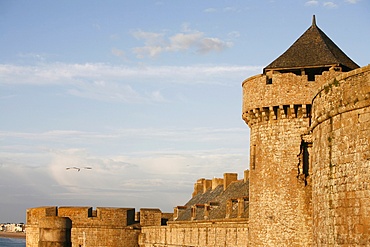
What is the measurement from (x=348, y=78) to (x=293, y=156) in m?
9.24

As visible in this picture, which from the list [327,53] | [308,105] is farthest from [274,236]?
[327,53]

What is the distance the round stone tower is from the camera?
23.7 metres

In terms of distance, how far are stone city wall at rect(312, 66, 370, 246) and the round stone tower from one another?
277 inches

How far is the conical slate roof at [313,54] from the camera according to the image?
24.6 m

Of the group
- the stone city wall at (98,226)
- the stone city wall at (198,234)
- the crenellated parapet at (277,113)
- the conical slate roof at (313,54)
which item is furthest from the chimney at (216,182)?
the conical slate roof at (313,54)

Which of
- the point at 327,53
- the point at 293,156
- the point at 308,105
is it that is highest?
the point at 327,53

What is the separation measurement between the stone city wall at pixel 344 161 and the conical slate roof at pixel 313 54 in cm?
828

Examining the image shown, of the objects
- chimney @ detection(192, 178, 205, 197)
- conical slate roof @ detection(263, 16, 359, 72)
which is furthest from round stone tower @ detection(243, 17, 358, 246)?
chimney @ detection(192, 178, 205, 197)

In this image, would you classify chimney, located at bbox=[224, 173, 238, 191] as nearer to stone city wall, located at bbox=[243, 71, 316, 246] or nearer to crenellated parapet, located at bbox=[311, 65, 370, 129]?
stone city wall, located at bbox=[243, 71, 316, 246]

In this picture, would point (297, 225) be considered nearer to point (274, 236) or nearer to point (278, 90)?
point (274, 236)

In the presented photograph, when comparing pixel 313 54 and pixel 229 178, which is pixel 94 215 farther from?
pixel 313 54

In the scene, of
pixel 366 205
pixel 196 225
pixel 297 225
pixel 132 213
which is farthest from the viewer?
pixel 132 213

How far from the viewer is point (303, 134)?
23766mm

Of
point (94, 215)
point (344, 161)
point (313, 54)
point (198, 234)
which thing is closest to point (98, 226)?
point (94, 215)
